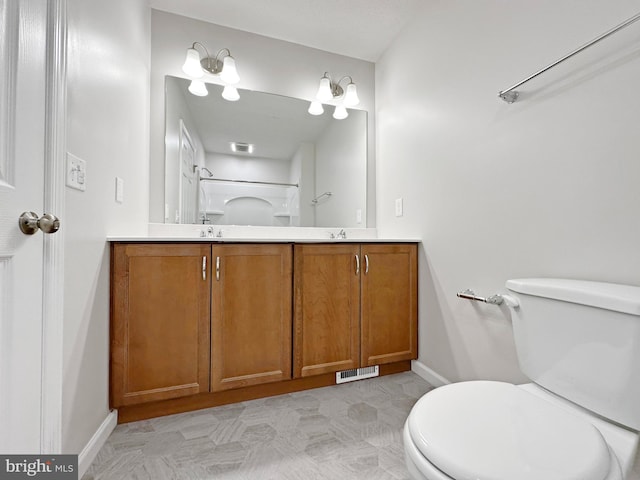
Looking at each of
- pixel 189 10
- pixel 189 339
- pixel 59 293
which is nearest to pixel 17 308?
pixel 59 293

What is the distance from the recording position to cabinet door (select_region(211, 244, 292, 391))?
141 cm

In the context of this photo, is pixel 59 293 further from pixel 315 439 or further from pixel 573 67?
pixel 573 67

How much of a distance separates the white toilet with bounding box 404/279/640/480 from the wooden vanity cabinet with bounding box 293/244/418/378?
83 centimetres

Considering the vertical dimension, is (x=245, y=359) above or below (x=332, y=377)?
above

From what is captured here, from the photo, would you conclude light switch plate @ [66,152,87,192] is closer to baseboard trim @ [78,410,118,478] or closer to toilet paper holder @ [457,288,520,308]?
baseboard trim @ [78,410,118,478]

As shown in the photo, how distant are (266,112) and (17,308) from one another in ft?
5.98

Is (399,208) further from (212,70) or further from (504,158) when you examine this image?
(212,70)

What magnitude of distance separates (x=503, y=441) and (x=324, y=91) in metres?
2.24

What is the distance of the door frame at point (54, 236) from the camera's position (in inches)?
31.7

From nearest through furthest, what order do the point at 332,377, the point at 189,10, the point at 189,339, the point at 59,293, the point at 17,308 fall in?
1. the point at 17,308
2. the point at 59,293
3. the point at 189,339
4. the point at 332,377
5. the point at 189,10

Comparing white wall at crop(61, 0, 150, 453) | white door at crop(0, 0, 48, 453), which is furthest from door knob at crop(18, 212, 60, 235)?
white wall at crop(61, 0, 150, 453)

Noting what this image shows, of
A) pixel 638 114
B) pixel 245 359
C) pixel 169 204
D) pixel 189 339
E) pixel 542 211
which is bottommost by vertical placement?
pixel 245 359

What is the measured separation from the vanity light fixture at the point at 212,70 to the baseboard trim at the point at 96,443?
1.91m

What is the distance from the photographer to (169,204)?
184 centimetres
